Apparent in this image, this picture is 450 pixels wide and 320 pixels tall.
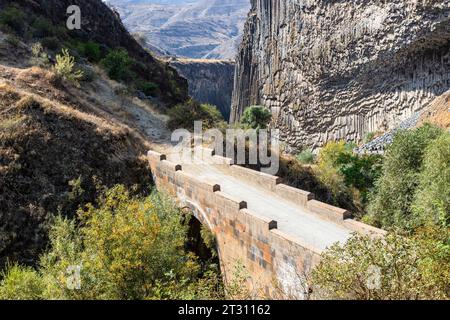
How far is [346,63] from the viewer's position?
3650 centimetres

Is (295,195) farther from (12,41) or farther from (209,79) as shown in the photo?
(209,79)

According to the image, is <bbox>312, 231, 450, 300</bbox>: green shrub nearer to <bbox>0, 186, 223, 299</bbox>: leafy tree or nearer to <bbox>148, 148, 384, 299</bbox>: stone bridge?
<bbox>148, 148, 384, 299</bbox>: stone bridge

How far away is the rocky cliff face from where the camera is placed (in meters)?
30.0

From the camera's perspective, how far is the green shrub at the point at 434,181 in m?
11.5

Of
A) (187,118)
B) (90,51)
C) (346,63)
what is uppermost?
(346,63)

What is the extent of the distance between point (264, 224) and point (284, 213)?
179 centimetres

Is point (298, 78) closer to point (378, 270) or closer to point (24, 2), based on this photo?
point (24, 2)

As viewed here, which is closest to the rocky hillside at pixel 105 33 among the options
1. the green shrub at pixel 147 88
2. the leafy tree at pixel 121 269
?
the green shrub at pixel 147 88

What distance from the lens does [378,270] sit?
4395 millimetres

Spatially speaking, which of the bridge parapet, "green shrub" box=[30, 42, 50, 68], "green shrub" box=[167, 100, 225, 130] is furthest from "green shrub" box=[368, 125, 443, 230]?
"green shrub" box=[30, 42, 50, 68]

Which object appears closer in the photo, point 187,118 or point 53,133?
point 53,133

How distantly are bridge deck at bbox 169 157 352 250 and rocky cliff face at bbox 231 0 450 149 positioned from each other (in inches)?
992

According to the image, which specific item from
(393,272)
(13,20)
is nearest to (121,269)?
(393,272)

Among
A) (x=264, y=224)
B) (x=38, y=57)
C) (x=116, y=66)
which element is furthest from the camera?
(x=116, y=66)
